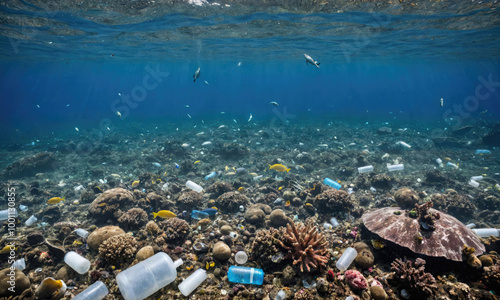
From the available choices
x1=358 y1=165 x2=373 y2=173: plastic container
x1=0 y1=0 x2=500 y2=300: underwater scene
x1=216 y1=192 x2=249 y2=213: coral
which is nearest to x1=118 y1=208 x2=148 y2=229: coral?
x1=0 y1=0 x2=500 y2=300: underwater scene

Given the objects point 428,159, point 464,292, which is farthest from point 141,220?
point 428,159

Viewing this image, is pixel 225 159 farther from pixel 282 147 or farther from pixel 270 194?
pixel 270 194

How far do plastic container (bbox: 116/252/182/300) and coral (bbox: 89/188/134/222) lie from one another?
13.6 ft

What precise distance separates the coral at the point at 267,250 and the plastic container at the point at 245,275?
46cm

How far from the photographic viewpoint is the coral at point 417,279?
3743 millimetres

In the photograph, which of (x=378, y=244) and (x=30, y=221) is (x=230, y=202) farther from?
(x=30, y=221)

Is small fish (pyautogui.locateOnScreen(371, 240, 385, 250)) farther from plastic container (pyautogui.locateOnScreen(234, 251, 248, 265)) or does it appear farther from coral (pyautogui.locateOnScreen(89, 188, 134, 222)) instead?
coral (pyautogui.locateOnScreen(89, 188, 134, 222))

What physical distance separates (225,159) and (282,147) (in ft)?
19.4

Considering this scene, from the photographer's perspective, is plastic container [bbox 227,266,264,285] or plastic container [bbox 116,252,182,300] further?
plastic container [bbox 227,266,264,285]

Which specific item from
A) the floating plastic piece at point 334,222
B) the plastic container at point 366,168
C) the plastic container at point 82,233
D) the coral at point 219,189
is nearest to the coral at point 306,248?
the floating plastic piece at point 334,222

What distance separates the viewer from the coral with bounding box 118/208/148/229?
731cm

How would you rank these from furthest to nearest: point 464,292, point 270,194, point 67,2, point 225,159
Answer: point 225,159 → point 67,2 → point 270,194 → point 464,292

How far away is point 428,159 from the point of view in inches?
670

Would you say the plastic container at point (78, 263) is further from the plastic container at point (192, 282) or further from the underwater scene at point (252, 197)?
the plastic container at point (192, 282)
